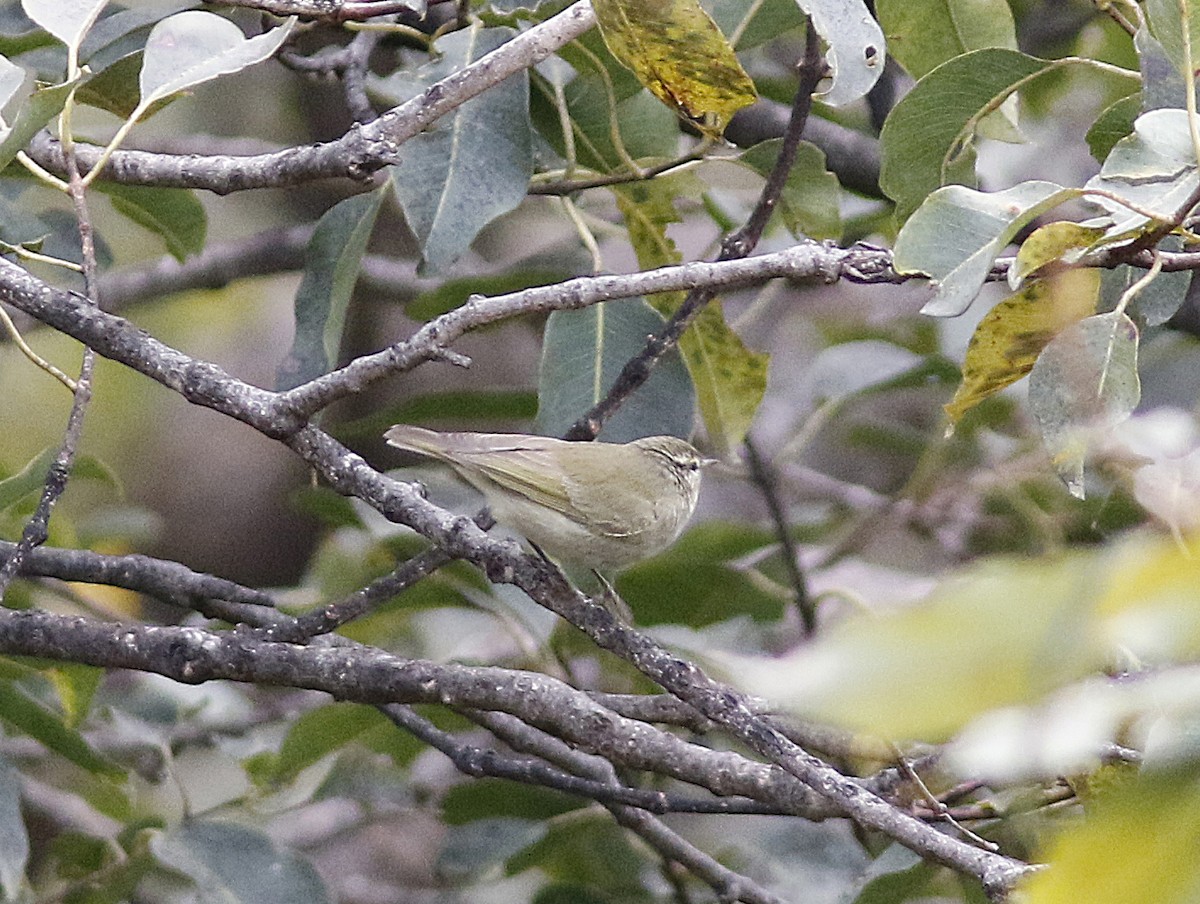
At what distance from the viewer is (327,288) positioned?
2.31 metres

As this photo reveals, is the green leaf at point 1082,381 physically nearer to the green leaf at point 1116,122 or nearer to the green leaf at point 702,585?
the green leaf at point 1116,122

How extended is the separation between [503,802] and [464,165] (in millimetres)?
1287

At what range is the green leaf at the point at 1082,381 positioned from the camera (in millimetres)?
1596

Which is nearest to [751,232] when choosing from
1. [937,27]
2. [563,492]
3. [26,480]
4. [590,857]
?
[937,27]

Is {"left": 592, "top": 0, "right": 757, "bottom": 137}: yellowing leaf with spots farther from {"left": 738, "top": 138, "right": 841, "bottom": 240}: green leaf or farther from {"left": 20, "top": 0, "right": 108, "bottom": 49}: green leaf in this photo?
{"left": 20, "top": 0, "right": 108, "bottom": 49}: green leaf

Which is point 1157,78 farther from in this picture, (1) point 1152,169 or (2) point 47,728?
(2) point 47,728

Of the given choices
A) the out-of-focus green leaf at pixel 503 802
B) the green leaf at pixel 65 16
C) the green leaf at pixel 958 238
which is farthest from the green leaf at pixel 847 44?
Answer: the out-of-focus green leaf at pixel 503 802

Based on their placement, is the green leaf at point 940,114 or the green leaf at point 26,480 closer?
the green leaf at point 940,114

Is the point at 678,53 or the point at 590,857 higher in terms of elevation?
the point at 678,53

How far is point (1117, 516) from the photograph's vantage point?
2.89 metres

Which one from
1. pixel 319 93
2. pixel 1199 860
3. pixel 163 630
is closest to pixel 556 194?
pixel 163 630

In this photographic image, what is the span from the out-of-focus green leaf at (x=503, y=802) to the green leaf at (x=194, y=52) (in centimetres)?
146

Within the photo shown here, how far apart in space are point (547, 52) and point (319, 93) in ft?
11.3

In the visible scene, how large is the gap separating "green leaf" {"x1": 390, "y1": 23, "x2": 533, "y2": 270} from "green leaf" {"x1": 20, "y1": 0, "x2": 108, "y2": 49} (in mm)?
489
